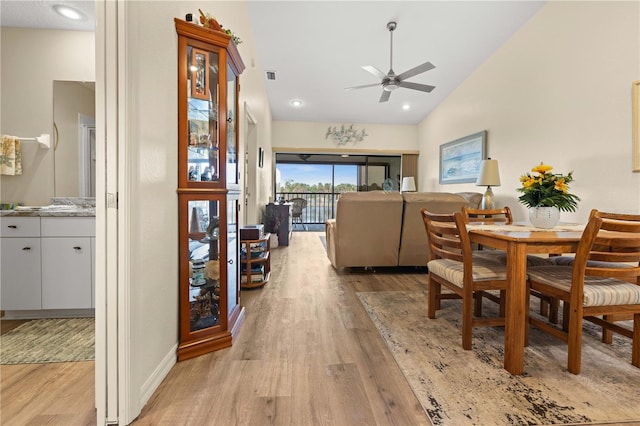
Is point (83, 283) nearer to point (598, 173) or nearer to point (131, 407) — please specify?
point (131, 407)

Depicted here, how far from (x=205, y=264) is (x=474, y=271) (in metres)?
1.65

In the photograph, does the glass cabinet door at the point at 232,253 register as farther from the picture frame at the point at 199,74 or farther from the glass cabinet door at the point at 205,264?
the picture frame at the point at 199,74

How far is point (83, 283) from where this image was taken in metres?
2.14

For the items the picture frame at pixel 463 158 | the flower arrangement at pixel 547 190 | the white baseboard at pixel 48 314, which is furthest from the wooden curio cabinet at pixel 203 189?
the picture frame at pixel 463 158

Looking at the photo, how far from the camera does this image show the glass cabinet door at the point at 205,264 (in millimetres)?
1702

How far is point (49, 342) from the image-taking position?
185cm

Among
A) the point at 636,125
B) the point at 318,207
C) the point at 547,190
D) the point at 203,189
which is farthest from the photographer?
the point at 318,207

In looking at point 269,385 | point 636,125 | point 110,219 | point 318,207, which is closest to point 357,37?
point 636,125

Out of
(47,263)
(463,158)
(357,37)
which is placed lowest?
(47,263)

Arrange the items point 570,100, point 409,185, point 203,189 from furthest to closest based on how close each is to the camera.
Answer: point 409,185
point 570,100
point 203,189

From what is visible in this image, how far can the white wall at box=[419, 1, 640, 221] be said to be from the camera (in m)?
2.73

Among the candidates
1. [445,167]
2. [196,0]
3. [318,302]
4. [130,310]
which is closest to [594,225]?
[318,302]

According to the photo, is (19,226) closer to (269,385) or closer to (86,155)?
(86,155)

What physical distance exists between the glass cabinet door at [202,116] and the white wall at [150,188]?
0.10 metres
